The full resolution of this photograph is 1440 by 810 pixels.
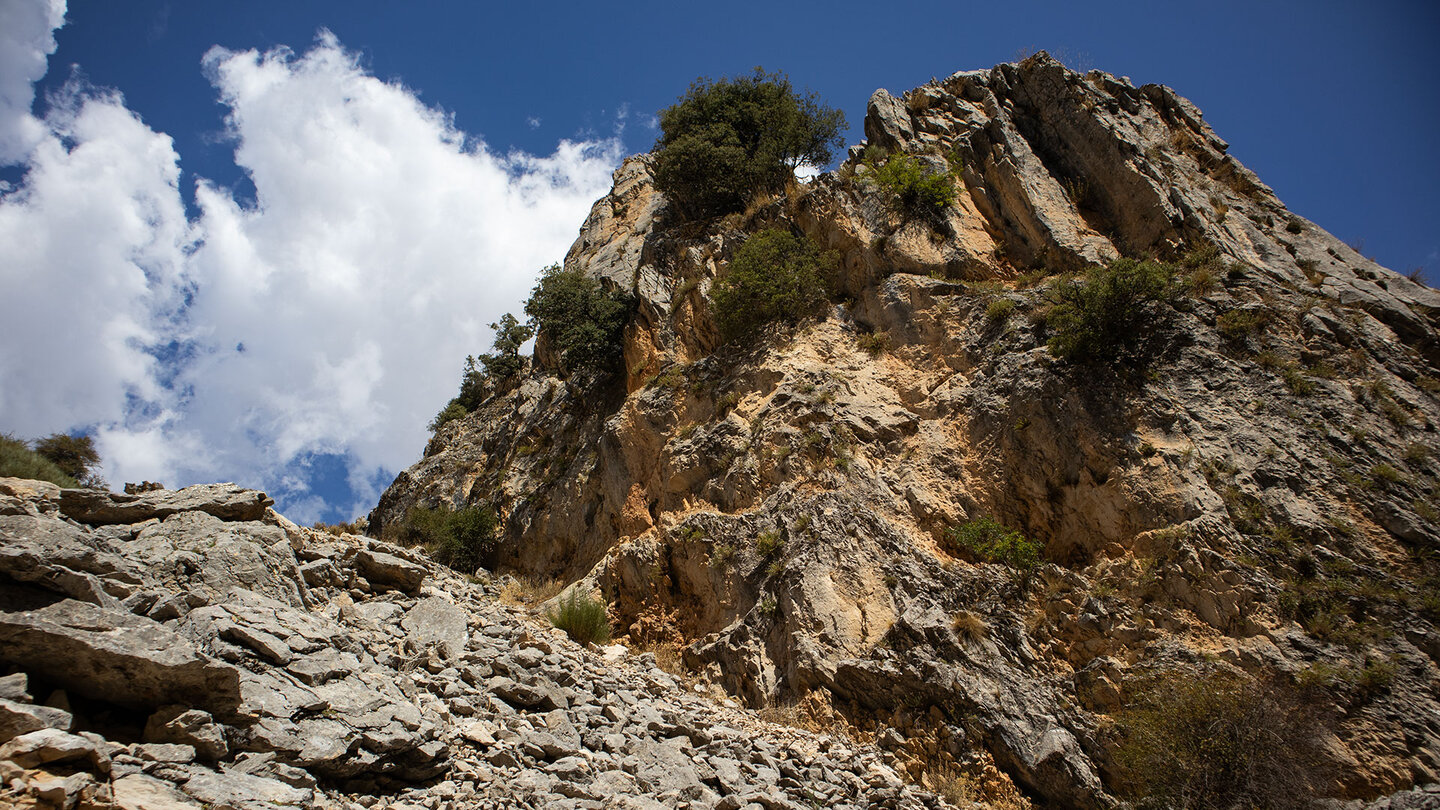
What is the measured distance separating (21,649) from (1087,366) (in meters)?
13.1

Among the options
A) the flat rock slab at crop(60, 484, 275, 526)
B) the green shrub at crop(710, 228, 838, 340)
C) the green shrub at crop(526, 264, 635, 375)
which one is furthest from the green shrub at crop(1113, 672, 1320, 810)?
the green shrub at crop(526, 264, 635, 375)

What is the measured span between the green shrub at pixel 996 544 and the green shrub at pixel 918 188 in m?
7.56

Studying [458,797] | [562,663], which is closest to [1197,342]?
[562,663]

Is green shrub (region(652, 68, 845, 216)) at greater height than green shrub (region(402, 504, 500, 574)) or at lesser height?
greater

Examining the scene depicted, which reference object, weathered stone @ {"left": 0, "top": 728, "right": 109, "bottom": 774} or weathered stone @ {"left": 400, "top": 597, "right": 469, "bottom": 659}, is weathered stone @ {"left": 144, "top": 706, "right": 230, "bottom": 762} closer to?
weathered stone @ {"left": 0, "top": 728, "right": 109, "bottom": 774}

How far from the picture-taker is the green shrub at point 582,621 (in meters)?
12.1

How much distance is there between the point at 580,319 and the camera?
2064 cm

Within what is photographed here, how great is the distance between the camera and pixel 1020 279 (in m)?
14.3

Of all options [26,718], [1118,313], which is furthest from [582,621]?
[1118,313]

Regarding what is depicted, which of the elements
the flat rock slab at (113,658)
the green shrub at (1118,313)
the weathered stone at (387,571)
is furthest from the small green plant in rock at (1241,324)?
the flat rock slab at (113,658)

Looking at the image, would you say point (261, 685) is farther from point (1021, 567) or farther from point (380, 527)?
point (380, 527)

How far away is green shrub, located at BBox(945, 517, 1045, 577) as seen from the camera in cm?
1049

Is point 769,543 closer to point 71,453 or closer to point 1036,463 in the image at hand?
point 1036,463

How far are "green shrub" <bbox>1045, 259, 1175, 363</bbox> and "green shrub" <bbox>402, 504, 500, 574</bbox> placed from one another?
15.7 m
